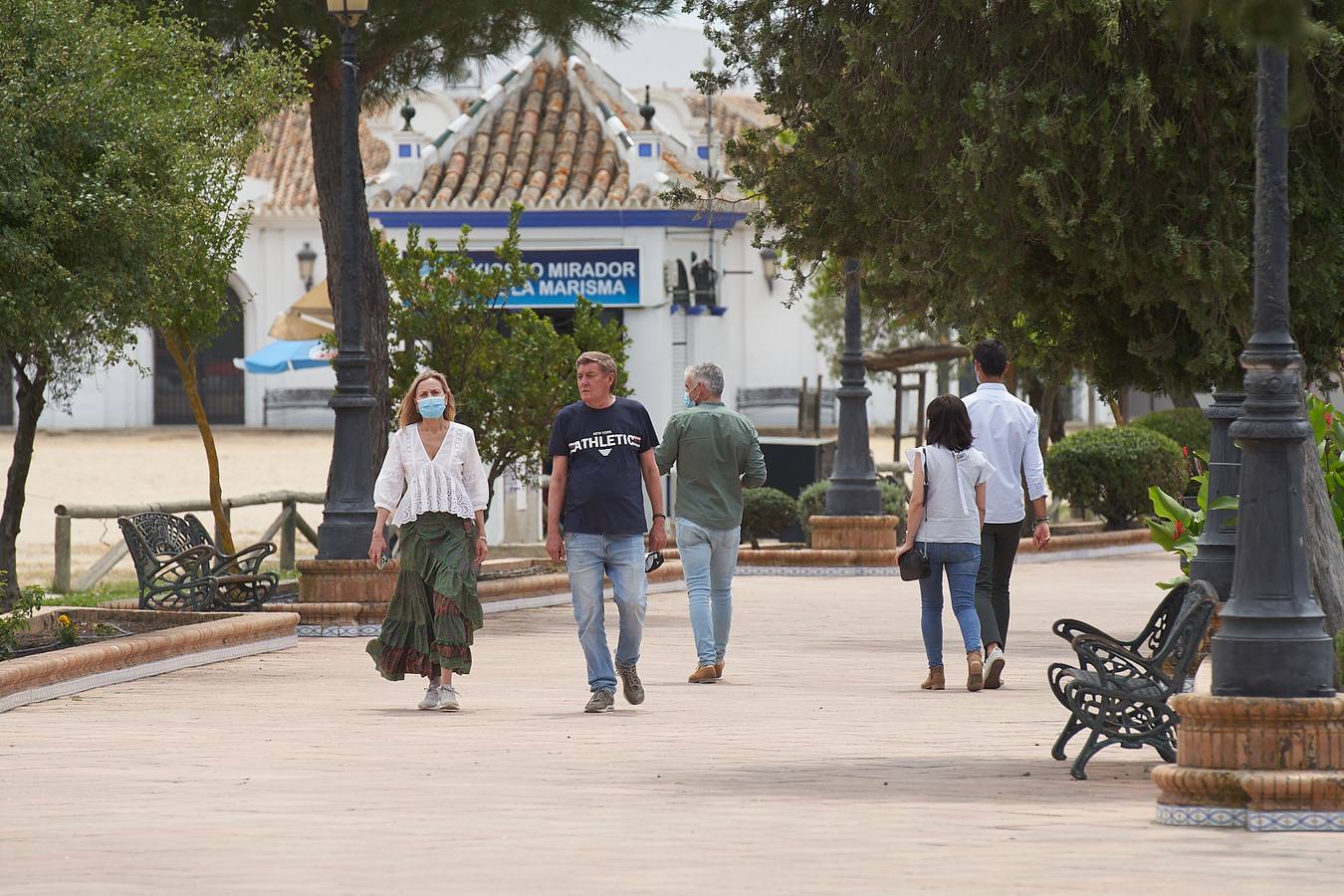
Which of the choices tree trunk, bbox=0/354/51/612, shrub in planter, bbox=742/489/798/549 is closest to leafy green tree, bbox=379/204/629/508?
tree trunk, bbox=0/354/51/612

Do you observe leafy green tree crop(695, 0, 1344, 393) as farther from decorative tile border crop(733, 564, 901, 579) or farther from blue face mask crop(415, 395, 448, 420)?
decorative tile border crop(733, 564, 901, 579)

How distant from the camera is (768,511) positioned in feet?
74.0

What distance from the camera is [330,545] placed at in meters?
14.5

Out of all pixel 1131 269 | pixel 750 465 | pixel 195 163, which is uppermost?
pixel 195 163

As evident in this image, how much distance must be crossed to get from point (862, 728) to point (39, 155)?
552 cm

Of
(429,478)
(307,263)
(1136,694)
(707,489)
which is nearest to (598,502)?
(429,478)

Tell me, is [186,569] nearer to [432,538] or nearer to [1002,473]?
[432,538]

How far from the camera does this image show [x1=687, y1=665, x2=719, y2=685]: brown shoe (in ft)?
37.6

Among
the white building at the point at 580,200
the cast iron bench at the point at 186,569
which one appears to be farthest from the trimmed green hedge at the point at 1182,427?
the cast iron bench at the point at 186,569

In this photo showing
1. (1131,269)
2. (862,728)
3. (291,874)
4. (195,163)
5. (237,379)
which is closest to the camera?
(291,874)

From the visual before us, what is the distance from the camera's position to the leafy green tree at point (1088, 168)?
10203 millimetres

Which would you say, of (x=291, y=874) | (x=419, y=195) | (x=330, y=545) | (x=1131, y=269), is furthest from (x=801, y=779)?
(x=419, y=195)

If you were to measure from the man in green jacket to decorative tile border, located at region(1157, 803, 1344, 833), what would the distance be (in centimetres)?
500

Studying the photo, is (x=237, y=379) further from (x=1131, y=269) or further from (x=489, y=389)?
(x=1131, y=269)
